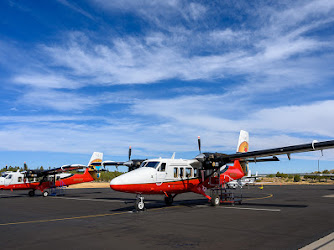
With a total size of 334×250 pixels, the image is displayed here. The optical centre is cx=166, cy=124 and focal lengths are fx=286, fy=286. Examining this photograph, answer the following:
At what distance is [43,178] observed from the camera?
120 ft

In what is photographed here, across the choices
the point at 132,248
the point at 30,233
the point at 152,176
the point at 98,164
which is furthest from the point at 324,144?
the point at 98,164

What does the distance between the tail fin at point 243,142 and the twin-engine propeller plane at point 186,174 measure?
9.66ft

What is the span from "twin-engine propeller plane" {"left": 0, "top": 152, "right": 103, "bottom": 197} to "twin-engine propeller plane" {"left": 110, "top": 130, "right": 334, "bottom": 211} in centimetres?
1725

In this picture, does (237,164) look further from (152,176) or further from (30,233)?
(30,233)

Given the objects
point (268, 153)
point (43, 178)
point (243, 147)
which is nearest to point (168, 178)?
point (268, 153)

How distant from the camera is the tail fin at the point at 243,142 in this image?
2738cm

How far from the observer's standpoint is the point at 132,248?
8789mm

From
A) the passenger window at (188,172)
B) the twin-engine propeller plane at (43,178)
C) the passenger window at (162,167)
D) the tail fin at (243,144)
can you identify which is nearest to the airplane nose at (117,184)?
the passenger window at (162,167)

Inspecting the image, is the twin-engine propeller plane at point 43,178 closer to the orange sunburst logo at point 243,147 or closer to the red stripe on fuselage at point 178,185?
the red stripe on fuselage at point 178,185

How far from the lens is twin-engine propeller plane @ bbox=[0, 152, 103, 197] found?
3441 centimetres

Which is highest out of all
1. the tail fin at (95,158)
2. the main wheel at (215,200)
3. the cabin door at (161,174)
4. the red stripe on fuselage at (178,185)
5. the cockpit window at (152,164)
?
the tail fin at (95,158)

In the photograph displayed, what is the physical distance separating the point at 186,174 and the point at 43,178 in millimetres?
23193

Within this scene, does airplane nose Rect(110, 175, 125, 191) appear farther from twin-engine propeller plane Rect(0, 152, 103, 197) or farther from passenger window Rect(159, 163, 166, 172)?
twin-engine propeller plane Rect(0, 152, 103, 197)

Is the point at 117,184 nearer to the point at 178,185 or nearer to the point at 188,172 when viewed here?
the point at 178,185
